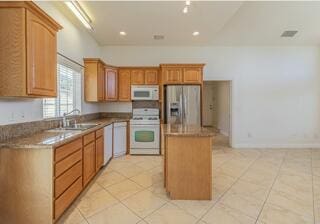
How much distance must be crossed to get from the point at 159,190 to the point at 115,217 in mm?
879

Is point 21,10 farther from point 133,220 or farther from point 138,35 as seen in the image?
point 138,35

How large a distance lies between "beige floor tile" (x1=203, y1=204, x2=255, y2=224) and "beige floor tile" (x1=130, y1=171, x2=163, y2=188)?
1.15 metres

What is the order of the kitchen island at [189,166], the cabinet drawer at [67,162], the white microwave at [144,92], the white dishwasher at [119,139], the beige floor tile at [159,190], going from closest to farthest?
the cabinet drawer at [67,162], the kitchen island at [189,166], the beige floor tile at [159,190], the white dishwasher at [119,139], the white microwave at [144,92]

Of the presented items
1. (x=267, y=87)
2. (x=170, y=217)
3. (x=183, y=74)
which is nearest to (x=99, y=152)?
(x=170, y=217)

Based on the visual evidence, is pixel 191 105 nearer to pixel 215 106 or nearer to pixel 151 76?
pixel 151 76

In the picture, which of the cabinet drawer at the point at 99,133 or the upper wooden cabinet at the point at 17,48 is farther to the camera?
the cabinet drawer at the point at 99,133

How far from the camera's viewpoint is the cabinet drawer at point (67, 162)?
7.05 feet

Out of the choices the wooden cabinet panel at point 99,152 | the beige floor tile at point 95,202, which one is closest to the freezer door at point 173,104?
the wooden cabinet panel at point 99,152

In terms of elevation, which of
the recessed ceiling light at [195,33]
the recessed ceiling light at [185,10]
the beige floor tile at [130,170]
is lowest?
the beige floor tile at [130,170]

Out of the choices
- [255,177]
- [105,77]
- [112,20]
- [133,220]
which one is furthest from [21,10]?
[255,177]

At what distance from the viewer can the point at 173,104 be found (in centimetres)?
511

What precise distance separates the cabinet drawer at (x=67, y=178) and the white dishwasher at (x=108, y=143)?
4.77ft

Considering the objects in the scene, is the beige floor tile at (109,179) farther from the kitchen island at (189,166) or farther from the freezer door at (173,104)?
the freezer door at (173,104)

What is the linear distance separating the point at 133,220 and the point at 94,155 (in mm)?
1489
